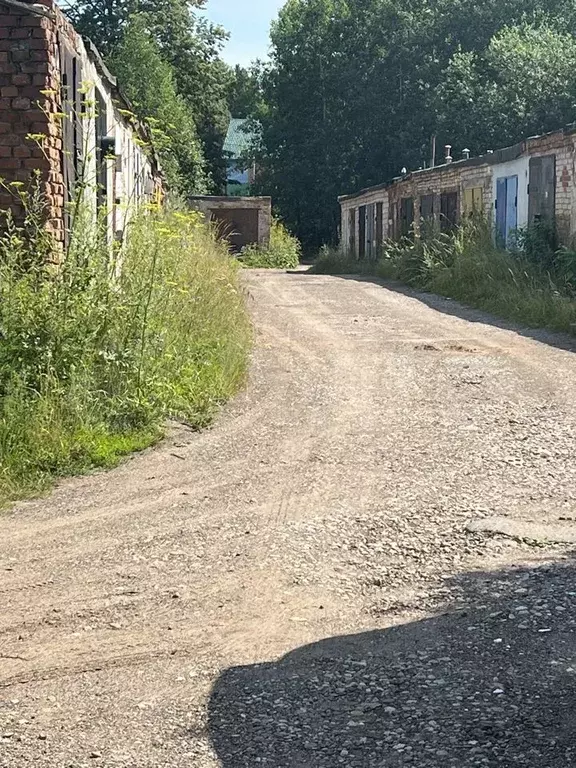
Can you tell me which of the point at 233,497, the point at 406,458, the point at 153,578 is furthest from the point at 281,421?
the point at 153,578

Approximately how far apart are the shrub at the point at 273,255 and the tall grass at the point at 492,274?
1116 centimetres

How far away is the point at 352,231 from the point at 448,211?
449 inches

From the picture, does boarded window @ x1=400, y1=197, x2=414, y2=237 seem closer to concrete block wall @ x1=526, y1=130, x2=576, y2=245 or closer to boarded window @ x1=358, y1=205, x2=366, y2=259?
boarded window @ x1=358, y1=205, x2=366, y2=259

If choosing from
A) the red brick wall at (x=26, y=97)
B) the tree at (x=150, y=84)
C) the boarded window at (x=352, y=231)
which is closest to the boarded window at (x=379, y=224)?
the boarded window at (x=352, y=231)

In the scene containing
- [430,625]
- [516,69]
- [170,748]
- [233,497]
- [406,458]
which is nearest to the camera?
[170,748]

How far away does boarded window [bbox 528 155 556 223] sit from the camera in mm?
16875

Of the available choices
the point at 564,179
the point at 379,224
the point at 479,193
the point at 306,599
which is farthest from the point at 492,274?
the point at 379,224

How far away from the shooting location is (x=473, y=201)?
2111 cm

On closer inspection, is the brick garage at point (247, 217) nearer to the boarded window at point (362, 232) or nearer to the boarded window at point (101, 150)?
the boarded window at point (362, 232)

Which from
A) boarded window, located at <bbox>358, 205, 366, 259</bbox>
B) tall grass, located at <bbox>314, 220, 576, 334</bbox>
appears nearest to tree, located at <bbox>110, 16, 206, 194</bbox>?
boarded window, located at <bbox>358, 205, 366, 259</bbox>

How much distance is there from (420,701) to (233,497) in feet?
8.47

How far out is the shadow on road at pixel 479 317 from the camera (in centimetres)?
1181

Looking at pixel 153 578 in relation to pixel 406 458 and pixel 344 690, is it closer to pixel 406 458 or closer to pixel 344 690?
pixel 344 690

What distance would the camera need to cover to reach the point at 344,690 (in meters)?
3.43
